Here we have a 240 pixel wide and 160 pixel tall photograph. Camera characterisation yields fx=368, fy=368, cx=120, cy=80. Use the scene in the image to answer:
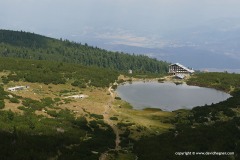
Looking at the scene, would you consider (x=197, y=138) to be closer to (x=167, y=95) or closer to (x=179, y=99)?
(x=179, y=99)

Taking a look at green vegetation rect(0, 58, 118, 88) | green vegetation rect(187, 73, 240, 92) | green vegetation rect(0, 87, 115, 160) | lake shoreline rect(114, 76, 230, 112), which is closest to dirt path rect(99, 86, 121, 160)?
green vegetation rect(0, 87, 115, 160)

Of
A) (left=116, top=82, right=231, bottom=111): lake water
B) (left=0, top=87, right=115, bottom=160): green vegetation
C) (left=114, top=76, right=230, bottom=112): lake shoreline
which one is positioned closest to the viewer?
(left=0, top=87, right=115, bottom=160): green vegetation

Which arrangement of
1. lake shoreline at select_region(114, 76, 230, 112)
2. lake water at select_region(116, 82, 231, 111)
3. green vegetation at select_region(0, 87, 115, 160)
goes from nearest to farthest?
green vegetation at select_region(0, 87, 115, 160), lake shoreline at select_region(114, 76, 230, 112), lake water at select_region(116, 82, 231, 111)

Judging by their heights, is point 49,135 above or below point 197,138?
below

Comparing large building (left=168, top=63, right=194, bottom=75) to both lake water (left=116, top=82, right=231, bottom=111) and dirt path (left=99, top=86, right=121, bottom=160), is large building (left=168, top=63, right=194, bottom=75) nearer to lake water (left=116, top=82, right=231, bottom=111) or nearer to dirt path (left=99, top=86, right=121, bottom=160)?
lake water (left=116, top=82, right=231, bottom=111)

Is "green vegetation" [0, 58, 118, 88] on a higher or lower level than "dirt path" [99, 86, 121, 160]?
higher

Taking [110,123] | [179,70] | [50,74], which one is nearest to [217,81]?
[179,70]

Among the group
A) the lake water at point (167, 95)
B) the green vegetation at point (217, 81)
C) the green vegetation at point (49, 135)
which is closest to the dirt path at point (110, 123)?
the green vegetation at point (49, 135)

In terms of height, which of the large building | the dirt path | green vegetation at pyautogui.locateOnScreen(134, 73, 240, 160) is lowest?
the dirt path

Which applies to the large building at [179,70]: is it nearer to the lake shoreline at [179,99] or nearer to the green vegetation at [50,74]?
the lake shoreline at [179,99]

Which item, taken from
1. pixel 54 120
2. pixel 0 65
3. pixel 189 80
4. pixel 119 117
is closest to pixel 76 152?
pixel 54 120
